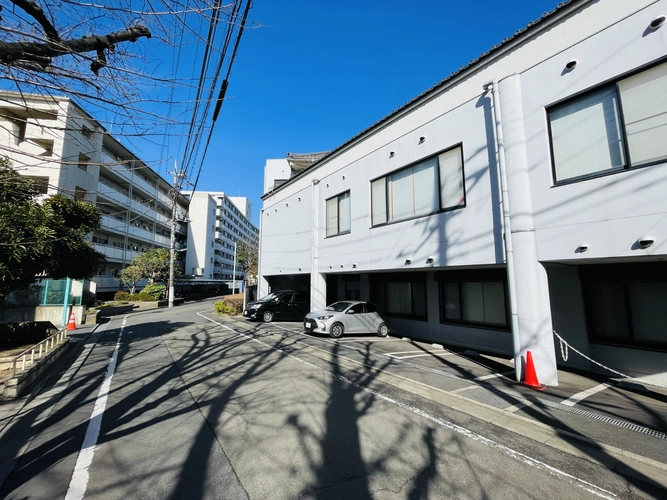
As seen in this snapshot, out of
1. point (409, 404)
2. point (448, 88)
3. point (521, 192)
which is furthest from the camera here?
point (448, 88)

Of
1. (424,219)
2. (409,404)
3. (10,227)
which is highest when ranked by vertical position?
(424,219)

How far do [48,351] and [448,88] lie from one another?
12.7 metres

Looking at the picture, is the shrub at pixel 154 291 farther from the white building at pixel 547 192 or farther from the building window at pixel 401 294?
the white building at pixel 547 192

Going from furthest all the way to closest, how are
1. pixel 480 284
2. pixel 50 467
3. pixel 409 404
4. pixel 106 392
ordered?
pixel 480 284
pixel 106 392
pixel 409 404
pixel 50 467

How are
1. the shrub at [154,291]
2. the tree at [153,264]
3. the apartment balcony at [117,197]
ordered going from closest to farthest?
the apartment balcony at [117,197]
the shrub at [154,291]
the tree at [153,264]

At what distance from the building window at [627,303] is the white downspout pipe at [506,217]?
2.25 meters

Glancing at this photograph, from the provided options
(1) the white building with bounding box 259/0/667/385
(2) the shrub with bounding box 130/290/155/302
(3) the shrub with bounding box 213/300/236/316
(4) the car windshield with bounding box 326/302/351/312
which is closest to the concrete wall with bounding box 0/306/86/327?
(3) the shrub with bounding box 213/300/236/316

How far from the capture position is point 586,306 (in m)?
7.39

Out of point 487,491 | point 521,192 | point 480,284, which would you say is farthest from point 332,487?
point 480,284

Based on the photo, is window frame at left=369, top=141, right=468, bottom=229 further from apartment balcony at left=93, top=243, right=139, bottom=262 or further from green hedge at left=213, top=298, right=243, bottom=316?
apartment balcony at left=93, top=243, right=139, bottom=262

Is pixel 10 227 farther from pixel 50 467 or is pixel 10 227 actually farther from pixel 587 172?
pixel 587 172

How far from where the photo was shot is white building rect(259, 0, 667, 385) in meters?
5.45

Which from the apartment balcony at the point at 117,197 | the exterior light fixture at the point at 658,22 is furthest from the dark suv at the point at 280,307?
the apartment balcony at the point at 117,197

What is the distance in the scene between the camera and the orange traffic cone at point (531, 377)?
19.7ft
